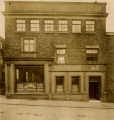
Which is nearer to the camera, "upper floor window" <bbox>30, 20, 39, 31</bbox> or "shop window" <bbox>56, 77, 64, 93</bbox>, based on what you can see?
"upper floor window" <bbox>30, 20, 39, 31</bbox>

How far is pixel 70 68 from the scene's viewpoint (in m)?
12.1

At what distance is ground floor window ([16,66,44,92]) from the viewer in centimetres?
1230

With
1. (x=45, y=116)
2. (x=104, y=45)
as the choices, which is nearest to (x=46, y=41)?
(x=104, y=45)

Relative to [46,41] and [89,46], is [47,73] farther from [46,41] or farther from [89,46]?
[89,46]

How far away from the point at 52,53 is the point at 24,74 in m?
4.12

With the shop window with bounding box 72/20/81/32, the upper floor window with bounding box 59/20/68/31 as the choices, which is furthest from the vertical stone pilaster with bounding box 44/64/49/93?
the shop window with bounding box 72/20/81/32

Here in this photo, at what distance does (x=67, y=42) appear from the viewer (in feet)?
40.0

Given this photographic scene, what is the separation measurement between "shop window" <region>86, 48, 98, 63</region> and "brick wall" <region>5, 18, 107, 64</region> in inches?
15.5

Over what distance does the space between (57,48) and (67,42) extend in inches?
52.9

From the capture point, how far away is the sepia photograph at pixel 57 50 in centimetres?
1196

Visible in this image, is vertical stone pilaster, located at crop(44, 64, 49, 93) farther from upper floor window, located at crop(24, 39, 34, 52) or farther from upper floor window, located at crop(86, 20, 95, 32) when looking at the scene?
upper floor window, located at crop(86, 20, 95, 32)

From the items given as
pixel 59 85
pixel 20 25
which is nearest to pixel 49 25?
pixel 20 25

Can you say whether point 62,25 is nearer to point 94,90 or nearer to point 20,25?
point 20,25

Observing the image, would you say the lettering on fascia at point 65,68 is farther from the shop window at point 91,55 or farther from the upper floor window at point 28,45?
the upper floor window at point 28,45
